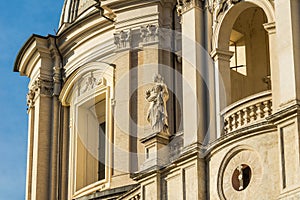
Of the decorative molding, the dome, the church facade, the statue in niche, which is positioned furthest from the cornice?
the decorative molding

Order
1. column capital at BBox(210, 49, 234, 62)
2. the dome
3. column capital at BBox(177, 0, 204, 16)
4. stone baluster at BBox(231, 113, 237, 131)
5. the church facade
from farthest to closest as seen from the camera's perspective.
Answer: the dome < column capital at BBox(177, 0, 204, 16) < column capital at BBox(210, 49, 234, 62) < stone baluster at BBox(231, 113, 237, 131) < the church facade

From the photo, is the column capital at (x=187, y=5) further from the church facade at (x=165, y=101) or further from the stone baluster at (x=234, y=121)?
the stone baluster at (x=234, y=121)

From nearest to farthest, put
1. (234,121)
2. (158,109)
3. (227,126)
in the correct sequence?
(234,121) < (227,126) < (158,109)

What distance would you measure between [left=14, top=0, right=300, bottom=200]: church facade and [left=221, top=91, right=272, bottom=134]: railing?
24mm

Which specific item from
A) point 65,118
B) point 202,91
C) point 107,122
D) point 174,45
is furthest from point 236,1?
point 65,118

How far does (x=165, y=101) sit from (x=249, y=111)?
3.05 meters

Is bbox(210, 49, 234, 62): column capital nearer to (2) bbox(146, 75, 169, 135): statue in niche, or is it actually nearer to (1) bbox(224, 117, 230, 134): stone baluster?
(2) bbox(146, 75, 169, 135): statue in niche

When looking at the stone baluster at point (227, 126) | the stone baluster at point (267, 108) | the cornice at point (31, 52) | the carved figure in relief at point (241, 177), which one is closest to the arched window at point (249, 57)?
the stone baluster at point (227, 126)

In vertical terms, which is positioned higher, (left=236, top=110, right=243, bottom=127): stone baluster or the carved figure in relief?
(left=236, top=110, right=243, bottom=127): stone baluster

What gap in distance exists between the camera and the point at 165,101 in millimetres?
22453

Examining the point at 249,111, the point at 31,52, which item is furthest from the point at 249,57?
the point at 31,52

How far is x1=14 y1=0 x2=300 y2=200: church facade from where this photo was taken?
19.2 m

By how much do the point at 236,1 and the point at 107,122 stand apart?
7842mm

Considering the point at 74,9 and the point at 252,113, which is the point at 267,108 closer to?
the point at 252,113
